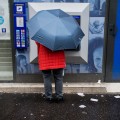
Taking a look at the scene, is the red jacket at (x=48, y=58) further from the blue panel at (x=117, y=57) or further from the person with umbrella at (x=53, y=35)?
the blue panel at (x=117, y=57)

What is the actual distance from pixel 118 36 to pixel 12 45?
199 centimetres

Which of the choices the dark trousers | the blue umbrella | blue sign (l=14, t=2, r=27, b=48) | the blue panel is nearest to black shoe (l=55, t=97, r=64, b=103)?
the dark trousers

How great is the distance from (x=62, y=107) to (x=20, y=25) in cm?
169

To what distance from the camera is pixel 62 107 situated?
5.78 metres

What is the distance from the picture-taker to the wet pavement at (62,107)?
5.39m

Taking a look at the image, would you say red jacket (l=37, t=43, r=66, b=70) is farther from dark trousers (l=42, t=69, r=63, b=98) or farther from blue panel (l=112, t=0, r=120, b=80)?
blue panel (l=112, t=0, r=120, b=80)

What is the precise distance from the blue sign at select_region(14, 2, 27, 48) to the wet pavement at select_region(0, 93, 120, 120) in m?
0.95

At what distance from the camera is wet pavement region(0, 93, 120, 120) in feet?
17.7

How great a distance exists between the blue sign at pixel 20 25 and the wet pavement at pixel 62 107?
37.5 inches

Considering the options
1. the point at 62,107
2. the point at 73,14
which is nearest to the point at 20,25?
the point at 73,14

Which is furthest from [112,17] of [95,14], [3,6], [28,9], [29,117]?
[29,117]

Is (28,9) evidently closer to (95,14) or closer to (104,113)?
(95,14)

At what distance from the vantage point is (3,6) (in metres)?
6.39

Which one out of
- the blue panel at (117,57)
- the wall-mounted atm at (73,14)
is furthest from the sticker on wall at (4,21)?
the blue panel at (117,57)
